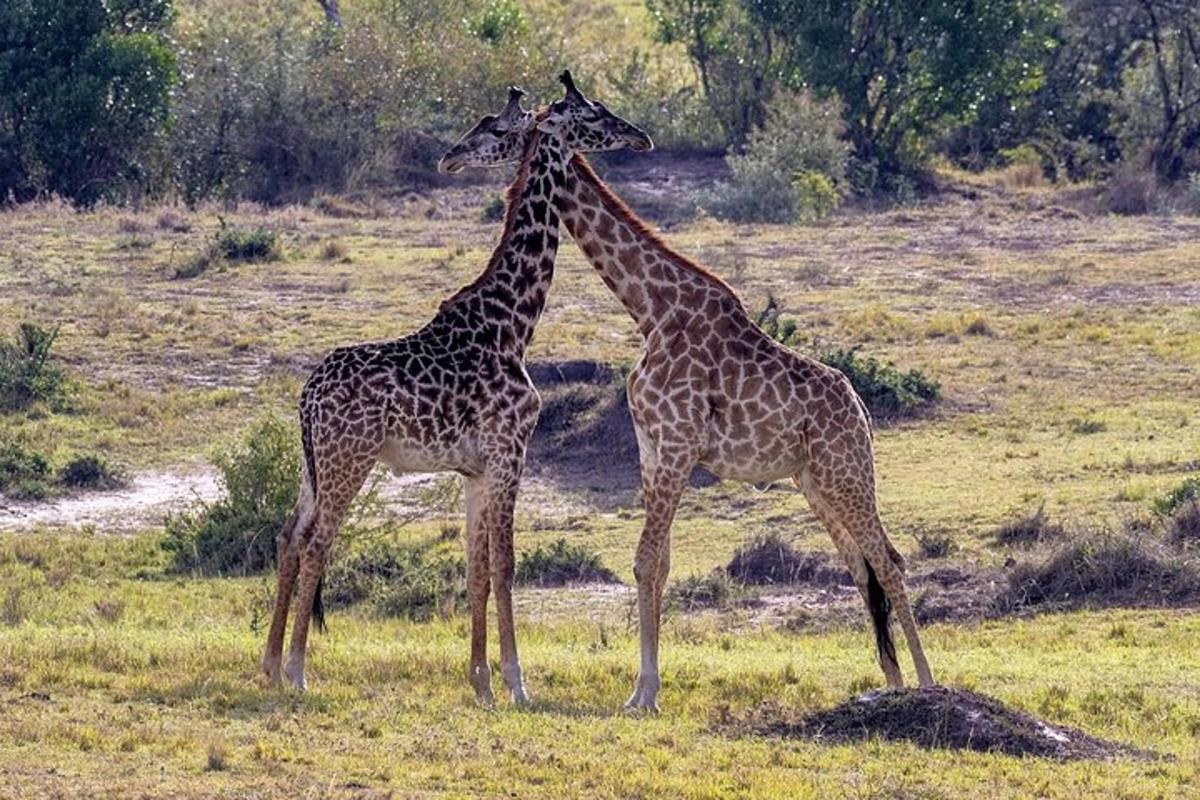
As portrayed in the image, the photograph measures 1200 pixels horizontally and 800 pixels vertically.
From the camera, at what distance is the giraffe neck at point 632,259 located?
13000mm

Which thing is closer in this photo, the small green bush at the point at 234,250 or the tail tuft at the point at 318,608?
the tail tuft at the point at 318,608

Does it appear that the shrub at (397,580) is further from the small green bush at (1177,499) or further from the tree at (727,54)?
the tree at (727,54)

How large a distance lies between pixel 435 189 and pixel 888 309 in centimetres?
1364

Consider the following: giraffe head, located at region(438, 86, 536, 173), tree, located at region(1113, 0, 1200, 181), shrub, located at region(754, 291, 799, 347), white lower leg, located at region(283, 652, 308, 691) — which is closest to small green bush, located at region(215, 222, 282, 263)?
shrub, located at region(754, 291, 799, 347)

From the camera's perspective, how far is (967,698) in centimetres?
1135

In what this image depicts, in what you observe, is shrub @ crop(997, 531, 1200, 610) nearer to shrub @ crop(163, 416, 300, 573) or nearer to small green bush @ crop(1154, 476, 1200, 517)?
small green bush @ crop(1154, 476, 1200, 517)

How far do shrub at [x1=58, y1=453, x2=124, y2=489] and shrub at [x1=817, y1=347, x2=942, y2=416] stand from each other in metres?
7.22

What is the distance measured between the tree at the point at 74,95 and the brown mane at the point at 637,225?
23.8 metres

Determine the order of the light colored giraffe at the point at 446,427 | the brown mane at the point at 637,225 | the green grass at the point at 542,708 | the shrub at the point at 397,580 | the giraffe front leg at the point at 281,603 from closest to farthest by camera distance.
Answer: the green grass at the point at 542,708 < the light colored giraffe at the point at 446,427 < the giraffe front leg at the point at 281,603 < the brown mane at the point at 637,225 < the shrub at the point at 397,580

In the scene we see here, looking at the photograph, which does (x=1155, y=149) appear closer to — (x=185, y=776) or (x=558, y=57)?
(x=558, y=57)

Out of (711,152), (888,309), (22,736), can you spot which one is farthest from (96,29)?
(22,736)

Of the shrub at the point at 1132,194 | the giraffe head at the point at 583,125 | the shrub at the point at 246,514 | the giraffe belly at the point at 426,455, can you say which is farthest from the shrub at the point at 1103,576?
the shrub at the point at 1132,194

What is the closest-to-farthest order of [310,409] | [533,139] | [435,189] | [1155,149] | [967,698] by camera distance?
1. [967,698]
2. [310,409]
3. [533,139]
4. [435,189]
5. [1155,149]

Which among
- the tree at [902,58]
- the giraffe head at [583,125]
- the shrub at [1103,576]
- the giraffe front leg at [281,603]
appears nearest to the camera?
the giraffe front leg at [281,603]
